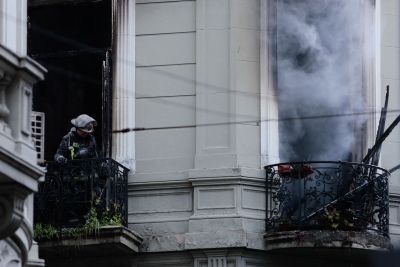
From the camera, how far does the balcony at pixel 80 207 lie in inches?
969

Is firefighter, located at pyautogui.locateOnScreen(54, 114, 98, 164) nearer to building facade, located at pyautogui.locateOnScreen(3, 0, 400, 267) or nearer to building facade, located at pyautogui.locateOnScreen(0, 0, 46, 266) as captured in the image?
building facade, located at pyautogui.locateOnScreen(3, 0, 400, 267)

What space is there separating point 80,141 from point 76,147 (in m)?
0.13

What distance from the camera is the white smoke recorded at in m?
26.1

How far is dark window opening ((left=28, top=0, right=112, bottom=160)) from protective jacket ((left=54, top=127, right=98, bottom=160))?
1.80ft

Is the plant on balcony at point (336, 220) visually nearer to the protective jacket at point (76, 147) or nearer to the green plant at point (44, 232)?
the protective jacket at point (76, 147)

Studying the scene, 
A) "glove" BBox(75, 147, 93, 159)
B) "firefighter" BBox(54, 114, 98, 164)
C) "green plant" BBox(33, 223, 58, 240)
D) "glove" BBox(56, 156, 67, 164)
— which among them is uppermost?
"firefighter" BBox(54, 114, 98, 164)

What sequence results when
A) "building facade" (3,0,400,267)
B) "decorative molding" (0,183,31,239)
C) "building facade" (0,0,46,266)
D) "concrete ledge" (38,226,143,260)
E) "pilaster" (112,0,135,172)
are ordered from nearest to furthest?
1. "building facade" (0,0,46,266)
2. "decorative molding" (0,183,31,239)
3. "concrete ledge" (38,226,143,260)
4. "building facade" (3,0,400,267)
5. "pilaster" (112,0,135,172)

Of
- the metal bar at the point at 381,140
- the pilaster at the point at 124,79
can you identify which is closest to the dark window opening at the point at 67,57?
the pilaster at the point at 124,79

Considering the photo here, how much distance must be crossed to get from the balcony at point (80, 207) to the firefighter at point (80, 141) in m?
0.29

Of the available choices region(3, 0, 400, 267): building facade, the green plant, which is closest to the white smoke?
region(3, 0, 400, 267): building facade

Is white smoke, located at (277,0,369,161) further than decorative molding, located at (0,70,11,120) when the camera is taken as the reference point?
Yes

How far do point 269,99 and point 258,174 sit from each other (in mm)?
1107

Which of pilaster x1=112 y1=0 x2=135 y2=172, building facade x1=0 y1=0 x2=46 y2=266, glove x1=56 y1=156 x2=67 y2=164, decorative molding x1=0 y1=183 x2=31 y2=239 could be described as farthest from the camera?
pilaster x1=112 y1=0 x2=135 y2=172

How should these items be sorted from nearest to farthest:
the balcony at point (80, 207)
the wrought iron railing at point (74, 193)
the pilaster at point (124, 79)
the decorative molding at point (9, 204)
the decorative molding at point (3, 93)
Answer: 1. the decorative molding at point (9, 204)
2. the decorative molding at point (3, 93)
3. the balcony at point (80, 207)
4. the wrought iron railing at point (74, 193)
5. the pilaster at point (124, 79)
